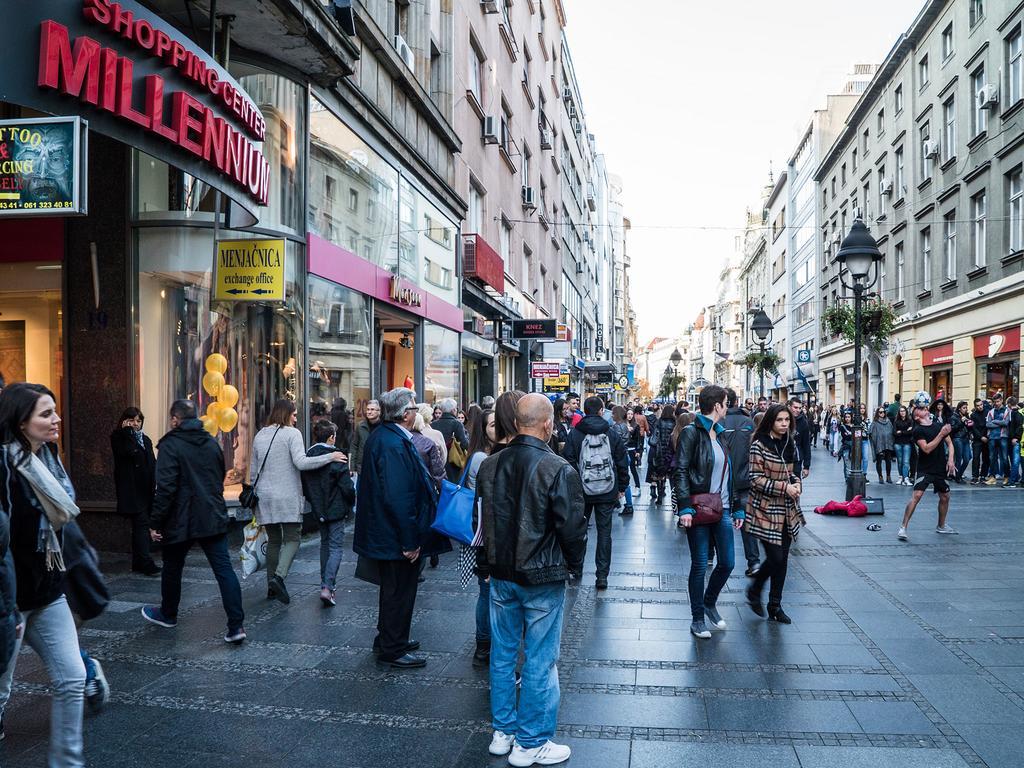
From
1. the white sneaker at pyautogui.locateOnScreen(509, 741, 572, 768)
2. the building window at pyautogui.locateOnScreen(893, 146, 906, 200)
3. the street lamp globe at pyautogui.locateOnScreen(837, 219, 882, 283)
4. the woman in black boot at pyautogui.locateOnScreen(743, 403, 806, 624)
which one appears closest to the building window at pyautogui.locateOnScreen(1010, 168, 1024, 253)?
A: the building window at pyautogui.locateOnScreen(893, 146, 906, 200)

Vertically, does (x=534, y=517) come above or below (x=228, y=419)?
below

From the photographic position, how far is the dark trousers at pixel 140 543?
8906mm

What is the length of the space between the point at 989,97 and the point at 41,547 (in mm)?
26862

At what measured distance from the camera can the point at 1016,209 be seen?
2311 centimetres

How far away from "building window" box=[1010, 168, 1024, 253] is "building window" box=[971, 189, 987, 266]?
1.57 m

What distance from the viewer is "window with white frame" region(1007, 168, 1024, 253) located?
74.2ft

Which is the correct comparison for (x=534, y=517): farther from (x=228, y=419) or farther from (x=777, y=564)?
(x=228, y=419)

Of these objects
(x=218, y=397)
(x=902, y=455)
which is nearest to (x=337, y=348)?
(x=218, y=397)

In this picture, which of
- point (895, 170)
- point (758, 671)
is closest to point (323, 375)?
point (758, 671)

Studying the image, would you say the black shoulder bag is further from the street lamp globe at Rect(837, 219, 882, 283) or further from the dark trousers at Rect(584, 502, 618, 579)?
the street lamp globe at Rect(837, 219, 882, 283)

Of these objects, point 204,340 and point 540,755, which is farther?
point 204,340

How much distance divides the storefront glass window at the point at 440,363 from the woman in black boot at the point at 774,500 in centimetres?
1156

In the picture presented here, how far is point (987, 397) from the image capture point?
2436 cm

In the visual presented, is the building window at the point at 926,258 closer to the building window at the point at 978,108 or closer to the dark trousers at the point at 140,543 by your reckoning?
the building window at the point at 978,108
